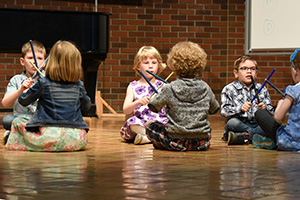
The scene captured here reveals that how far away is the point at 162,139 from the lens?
128 inches

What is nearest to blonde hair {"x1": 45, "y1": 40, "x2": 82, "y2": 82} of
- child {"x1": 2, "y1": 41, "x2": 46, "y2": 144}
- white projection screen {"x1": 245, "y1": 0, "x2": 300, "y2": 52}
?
child {"x1": 2, "y1": 41, "x2": 46, "y2": 144}

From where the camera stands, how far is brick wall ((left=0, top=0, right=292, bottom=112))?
7465mm

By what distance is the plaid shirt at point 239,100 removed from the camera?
3.92 metres

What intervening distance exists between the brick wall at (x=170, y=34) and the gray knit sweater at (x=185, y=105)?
14.4ft

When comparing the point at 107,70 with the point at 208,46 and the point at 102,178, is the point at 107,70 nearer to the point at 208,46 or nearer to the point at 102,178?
the point at 208,46

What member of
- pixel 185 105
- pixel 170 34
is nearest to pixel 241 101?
pixel 185 105

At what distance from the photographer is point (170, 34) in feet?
24.8

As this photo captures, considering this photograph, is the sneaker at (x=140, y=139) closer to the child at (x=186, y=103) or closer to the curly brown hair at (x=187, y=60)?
the child at (x=186, y=103)

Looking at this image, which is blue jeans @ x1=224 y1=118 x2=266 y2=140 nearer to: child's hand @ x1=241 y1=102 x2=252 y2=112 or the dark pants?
child's hand @ x1=241 y1=102 x2=252 y2=112

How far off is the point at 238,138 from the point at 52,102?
1.28m

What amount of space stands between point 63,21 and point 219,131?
189cm

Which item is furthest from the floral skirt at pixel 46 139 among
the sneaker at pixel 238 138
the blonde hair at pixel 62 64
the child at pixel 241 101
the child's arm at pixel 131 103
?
Answer: the child at pixel 241 101

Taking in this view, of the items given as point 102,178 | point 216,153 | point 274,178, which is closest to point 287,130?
point 216,153

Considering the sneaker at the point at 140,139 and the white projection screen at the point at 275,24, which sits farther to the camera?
the white projection screen at the point at 275,24
